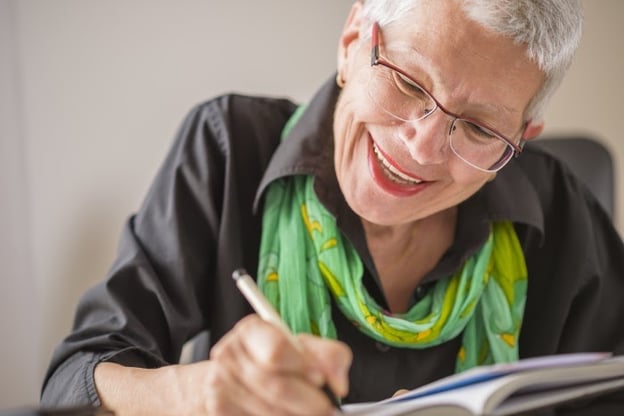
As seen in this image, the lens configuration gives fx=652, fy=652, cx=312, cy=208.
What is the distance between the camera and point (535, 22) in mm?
872

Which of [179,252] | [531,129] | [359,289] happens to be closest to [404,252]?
[359,289]

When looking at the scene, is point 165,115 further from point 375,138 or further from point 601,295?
point 601,295

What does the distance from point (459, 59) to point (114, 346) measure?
2.00 ft

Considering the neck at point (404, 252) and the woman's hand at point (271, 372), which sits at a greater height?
the woman's hand at point (271, 372)

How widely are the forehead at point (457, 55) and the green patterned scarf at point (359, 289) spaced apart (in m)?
0.30

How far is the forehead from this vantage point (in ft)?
2.83

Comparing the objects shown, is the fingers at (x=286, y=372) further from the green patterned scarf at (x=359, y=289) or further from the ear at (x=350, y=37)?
the ear at (x=350, y=37)

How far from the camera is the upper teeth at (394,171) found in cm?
96

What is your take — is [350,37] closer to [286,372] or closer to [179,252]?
[179,252]

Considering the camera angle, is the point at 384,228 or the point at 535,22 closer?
the point at 535,22

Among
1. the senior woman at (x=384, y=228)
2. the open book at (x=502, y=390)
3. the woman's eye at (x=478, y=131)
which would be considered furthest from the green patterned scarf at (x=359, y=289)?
the open book at (x=502, y=390)

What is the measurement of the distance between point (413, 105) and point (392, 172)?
11 cm

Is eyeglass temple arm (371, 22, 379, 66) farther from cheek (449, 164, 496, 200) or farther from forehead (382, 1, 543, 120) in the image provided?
cheek (449, 164, 496, 200)

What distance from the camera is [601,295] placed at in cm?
123
